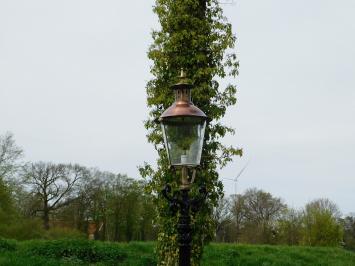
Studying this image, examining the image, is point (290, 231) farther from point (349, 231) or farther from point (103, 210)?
point (103, 210)

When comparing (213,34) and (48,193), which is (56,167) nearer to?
(48,193)

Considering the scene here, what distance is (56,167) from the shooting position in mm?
52750

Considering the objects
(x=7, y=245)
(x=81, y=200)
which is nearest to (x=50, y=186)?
(x=81, y=200)

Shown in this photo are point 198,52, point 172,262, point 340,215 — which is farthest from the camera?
point 340,215

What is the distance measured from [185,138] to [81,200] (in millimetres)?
47286

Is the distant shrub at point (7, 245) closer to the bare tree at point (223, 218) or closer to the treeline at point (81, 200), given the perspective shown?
the treeline at point (81, 200)

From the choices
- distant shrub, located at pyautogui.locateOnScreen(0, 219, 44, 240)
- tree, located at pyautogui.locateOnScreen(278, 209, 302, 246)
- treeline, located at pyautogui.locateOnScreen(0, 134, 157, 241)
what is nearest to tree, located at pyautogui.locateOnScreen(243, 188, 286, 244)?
tree, located at pyautogui.locateOnScreen(278, 209, 302, 246)

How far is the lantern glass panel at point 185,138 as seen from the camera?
19.3ft

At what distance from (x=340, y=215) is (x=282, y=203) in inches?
306

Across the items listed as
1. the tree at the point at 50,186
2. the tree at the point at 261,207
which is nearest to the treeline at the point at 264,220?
the tree at the point at 261,207

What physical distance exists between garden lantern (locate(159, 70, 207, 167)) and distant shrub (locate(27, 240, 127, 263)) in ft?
44.4

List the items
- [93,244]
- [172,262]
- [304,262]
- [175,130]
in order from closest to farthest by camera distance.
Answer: [175,130] → [172,262] → [93,244] → [304,262]

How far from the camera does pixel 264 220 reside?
61.0 m

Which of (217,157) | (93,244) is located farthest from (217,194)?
(93,244)
